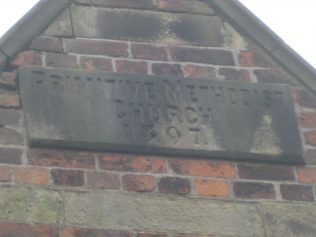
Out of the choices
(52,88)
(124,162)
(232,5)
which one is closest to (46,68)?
(52,88)

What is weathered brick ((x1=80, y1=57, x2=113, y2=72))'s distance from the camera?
609 cm

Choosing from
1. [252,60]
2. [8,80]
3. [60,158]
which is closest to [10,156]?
[60,158]

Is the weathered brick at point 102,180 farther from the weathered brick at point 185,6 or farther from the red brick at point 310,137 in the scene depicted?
the weathered brick at point 185,6

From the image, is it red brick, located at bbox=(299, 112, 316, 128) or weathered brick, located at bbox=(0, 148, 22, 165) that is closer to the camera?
weathered brick, located at bbox=(0, 148, 22, 165)

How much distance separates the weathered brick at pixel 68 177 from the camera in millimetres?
5617

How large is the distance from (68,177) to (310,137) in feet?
3.66

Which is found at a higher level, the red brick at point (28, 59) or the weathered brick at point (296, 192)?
the red brick at point (28, 59)

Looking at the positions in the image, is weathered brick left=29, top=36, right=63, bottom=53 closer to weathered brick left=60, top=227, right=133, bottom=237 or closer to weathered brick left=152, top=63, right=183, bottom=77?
weathered brick left=152, top=63, right=183, bottom=77

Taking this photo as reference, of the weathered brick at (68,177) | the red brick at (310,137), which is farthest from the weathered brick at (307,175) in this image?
the weathered brick at (68,177)

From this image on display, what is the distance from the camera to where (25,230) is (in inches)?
214

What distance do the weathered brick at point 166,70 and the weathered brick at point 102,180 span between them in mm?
655

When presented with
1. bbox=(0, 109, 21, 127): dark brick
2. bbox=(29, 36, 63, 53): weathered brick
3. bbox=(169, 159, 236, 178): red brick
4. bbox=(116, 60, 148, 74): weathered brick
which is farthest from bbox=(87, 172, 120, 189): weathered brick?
bbox=(29, 36, 63, 53): weathered brick

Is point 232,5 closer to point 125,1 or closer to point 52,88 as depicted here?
point 125,1

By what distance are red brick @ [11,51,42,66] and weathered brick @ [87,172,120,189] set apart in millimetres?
658
